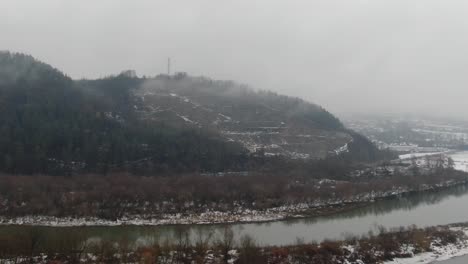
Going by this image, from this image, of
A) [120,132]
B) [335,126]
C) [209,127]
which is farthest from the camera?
[335,126]

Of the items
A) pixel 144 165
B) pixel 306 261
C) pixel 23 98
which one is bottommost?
pixel 306 261

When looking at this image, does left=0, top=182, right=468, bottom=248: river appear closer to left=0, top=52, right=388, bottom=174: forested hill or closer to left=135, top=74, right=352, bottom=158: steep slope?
left=0, top=52, right=388, bottom=174: forested hill

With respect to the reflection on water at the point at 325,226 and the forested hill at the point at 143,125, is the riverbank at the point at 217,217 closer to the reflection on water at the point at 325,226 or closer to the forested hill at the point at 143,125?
the reflection on water at the point at 325,226

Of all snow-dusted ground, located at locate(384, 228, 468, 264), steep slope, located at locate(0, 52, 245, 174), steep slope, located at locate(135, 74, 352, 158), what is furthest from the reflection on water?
steep slope, located at locate(135, 74, 352, 158)

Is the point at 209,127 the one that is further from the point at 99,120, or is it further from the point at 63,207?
the point at 63,207

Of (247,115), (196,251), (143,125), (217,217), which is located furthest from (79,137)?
(196,251)

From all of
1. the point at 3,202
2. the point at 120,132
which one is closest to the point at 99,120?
the point at 120,132

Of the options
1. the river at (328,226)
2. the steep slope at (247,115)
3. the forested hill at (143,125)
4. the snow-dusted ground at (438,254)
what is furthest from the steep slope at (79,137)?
the snow-dusted ground at (438,254)
